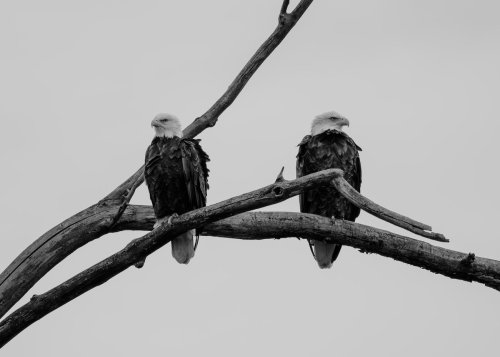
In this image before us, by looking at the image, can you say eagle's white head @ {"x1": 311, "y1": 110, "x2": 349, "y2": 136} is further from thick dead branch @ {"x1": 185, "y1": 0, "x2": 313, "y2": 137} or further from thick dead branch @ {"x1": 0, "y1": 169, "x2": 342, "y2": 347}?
thick dead branch @ {"x1": 0, "y1": 169, "x2": 342, "y2": 347}

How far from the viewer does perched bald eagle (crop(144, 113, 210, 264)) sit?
28.4ft

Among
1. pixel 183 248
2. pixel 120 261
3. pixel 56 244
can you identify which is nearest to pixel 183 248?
pixel 183 248

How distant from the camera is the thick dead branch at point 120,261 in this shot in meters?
6.76

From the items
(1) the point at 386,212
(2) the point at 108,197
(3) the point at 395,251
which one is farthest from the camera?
(2) the point at 108,197

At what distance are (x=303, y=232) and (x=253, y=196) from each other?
3.73 feet

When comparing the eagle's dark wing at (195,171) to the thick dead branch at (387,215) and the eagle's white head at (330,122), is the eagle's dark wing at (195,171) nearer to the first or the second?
the eagle's white head at (330,122)

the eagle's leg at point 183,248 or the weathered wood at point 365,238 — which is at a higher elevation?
the eagle's leg at point 183,248

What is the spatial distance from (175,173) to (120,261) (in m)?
1.97

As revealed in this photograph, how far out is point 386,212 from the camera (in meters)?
6.58

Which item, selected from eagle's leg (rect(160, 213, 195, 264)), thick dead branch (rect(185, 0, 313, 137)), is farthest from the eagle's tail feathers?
thick dead branch (rect(185, 0, 313, 137))

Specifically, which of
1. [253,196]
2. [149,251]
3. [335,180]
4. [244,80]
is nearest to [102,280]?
[149,251]

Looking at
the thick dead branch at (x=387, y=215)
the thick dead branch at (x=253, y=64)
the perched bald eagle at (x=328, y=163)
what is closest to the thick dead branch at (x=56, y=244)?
the thick dead branch at (x=253, y=64)

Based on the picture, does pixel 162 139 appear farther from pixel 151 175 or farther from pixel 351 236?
pixel 351 236

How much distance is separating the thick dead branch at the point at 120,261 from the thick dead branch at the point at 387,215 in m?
0.12
